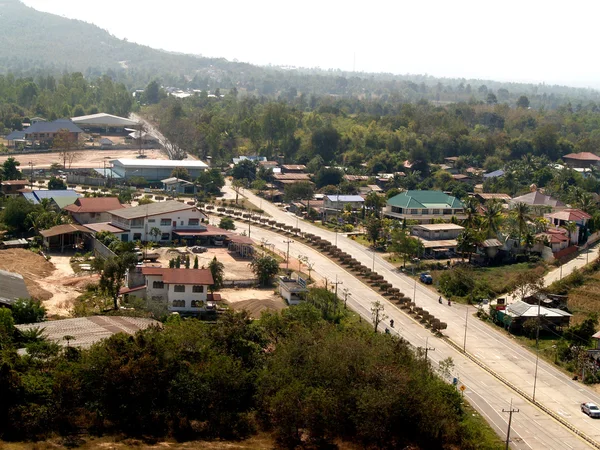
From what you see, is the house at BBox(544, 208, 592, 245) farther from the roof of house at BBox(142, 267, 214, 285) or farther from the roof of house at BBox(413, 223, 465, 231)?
the roof of house at BBox(142, 267, 214, 285)

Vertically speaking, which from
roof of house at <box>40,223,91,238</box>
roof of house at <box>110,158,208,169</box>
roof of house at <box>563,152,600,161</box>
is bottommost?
roof of house at <box>40,223,91,238</box>

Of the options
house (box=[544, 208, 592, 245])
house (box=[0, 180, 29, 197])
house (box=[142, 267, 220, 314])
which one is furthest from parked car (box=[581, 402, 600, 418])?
house (box=[0, 180, 29, 197])

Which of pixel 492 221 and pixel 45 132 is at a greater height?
pixel 45 132

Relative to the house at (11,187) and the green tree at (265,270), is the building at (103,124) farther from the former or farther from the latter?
the green tree at (265,270)

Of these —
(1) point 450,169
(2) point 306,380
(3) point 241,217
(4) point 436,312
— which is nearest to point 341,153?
(1) point 450,169

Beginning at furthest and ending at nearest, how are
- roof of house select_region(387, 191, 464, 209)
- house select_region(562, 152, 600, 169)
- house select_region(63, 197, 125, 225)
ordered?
house select_region(562, 152, 600, 169) → roof of house select_region(387, 191, 464, 209) → house select_region(63, 197, 125, 225)

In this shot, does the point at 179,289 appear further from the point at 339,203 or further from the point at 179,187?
the point at 179,187

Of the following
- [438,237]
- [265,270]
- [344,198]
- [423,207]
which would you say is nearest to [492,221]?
[438,237]
